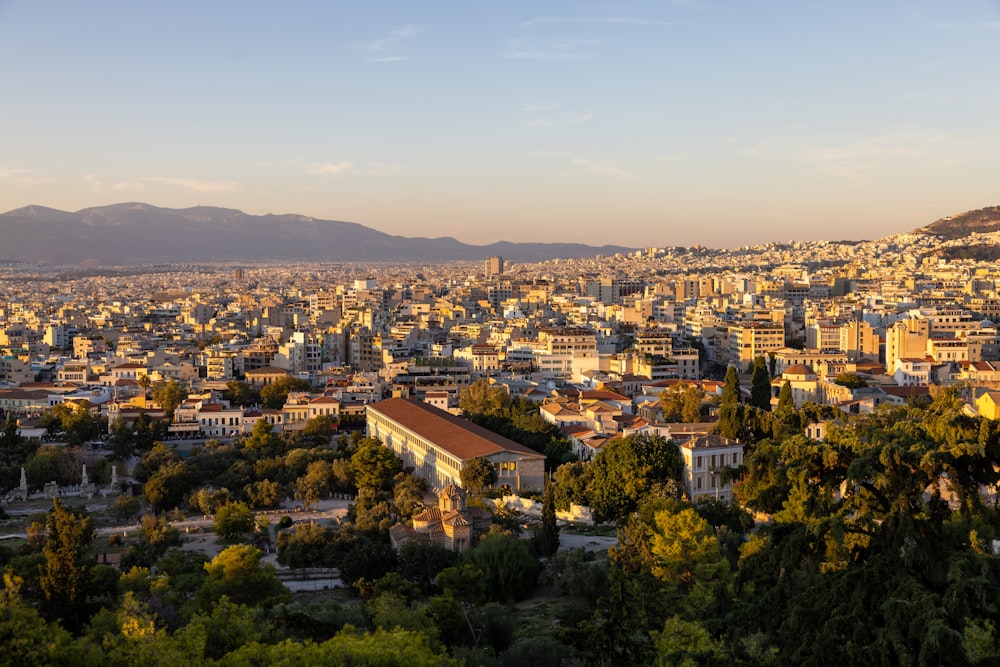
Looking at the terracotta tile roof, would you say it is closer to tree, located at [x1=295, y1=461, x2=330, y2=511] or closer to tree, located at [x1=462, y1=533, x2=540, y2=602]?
tree, located at [x1=295, y1=461, x2=330, y2=511]

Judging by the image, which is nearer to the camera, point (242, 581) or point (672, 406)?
point (242, 581)

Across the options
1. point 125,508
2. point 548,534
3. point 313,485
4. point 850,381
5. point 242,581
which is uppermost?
point 850,381

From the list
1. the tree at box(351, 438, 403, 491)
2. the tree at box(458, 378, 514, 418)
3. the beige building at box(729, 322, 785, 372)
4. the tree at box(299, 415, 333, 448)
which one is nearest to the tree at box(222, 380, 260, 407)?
the tree at box(299, 415, 333, 448)

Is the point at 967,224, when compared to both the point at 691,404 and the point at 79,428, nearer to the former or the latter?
the point at 691,404

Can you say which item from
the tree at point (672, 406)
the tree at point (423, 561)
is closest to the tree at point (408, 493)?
the tree at point (423, 561)

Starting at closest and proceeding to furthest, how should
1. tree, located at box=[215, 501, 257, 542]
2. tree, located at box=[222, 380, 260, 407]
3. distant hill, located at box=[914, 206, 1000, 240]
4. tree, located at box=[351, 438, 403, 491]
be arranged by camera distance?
1. tree, located at box=[215, 501, 257, 542]
2. tree, located at box=[351, 438, 403, 491]
3. tree, located at box=[222, 380, 260, 407]
4. distant hill, located at box=[914, 206, 1000, 240]

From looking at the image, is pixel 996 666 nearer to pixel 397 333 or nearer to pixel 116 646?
pixel 116 646

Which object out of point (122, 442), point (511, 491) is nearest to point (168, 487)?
point (122, 442)
